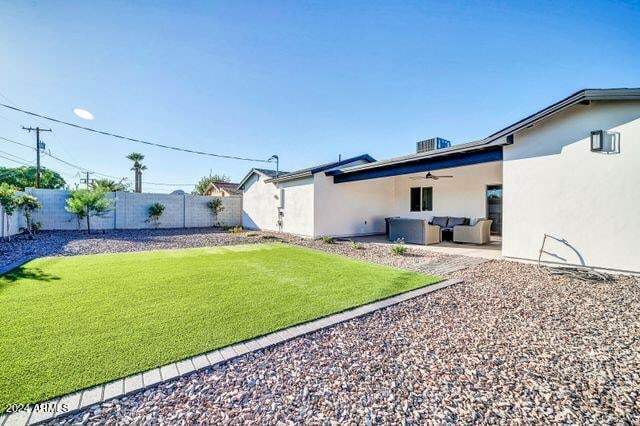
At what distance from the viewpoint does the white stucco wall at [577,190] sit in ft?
17.4

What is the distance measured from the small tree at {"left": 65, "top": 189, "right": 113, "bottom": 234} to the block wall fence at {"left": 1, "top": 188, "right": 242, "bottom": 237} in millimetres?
686

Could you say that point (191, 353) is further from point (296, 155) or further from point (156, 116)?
point (296, 155)

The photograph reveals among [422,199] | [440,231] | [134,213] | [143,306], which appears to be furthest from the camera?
[134,213]

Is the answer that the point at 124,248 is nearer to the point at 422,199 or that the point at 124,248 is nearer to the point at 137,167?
the point at 422,199

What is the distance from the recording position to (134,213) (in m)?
15.0

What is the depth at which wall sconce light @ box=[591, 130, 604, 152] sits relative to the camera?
17.9 ft

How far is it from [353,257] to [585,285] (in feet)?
16.2

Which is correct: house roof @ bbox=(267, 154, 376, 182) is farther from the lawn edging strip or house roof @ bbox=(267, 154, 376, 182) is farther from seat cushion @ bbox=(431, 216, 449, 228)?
the lawn edging strip

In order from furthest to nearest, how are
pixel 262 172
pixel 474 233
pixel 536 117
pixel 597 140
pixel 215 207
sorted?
pixel 215 207 < pixel 262 172 < pixel 474 233 < pixel 536 117 < pixel 597 140

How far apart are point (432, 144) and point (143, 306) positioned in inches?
446

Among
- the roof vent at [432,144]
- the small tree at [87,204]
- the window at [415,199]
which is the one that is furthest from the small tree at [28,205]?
the window at [415,199]

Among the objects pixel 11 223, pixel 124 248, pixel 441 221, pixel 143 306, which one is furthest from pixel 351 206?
pixel 11 223

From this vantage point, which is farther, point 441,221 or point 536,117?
point 441,221

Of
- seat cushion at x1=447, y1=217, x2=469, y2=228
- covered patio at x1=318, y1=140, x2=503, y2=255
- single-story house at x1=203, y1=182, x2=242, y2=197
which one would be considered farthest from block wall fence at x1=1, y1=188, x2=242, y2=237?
seat cushion at x1=447, y1=217, x2=469, y2=228
